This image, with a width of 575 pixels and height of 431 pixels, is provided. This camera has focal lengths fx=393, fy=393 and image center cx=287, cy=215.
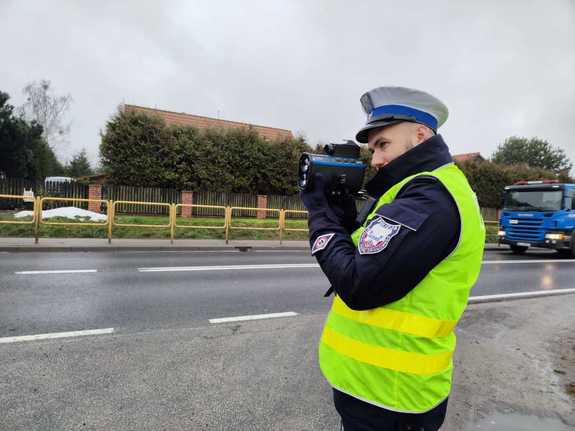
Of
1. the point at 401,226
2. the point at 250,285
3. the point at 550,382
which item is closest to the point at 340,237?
the point at 401,226

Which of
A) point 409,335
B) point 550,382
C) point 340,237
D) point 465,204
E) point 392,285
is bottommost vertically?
point 550,382

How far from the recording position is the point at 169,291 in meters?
5.99

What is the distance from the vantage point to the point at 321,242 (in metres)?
1.36

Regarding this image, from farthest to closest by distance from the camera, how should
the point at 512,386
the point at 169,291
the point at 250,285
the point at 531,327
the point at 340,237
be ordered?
the point at 250,285, the point at 169,291, the point at 531,327, the point at 512,386, the point at 340,237

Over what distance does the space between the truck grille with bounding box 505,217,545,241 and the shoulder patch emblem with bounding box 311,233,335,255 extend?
45.8 feet

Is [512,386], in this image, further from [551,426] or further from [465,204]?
[465,204]

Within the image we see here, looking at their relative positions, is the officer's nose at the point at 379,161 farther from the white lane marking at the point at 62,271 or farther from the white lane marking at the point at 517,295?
the white lane marking at the point at 62,271

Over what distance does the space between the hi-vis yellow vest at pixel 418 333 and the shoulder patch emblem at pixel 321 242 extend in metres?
0.25

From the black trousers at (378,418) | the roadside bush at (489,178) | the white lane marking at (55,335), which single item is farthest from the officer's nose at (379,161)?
the roadside bush at (489,178)

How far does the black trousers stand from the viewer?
51.1 inches

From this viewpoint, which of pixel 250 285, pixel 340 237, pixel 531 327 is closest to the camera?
pixel 340 237

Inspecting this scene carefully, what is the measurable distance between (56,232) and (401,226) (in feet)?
43.5

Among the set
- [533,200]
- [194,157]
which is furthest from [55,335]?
[194,157]

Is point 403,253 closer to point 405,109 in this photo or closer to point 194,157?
point 405,109
